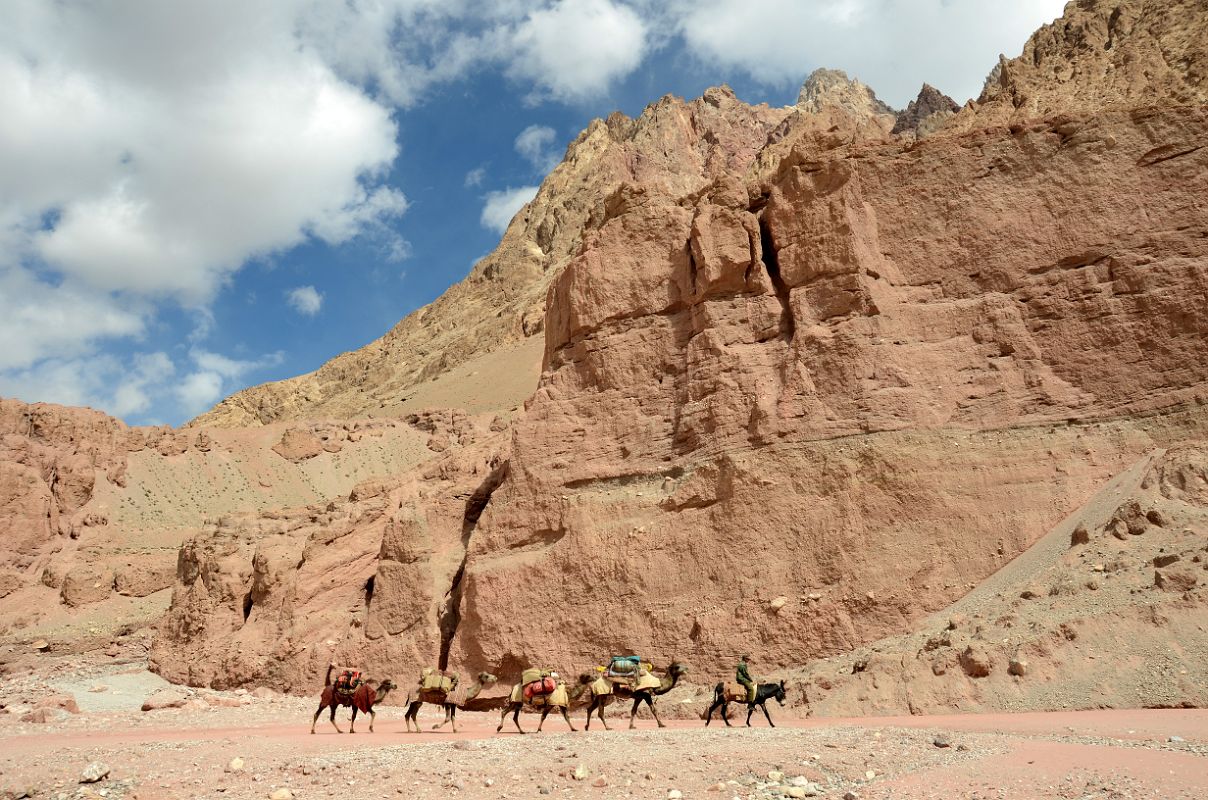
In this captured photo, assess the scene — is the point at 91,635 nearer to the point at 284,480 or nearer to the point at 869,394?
the point at 284,480

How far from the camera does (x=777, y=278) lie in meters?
18.1

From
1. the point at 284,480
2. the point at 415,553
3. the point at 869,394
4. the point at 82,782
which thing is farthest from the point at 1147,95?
the point at 284,480

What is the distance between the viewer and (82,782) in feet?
31.4

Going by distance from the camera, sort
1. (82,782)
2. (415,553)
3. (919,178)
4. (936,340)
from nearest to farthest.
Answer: (82,782), (936,340), (919,178), (415,553)

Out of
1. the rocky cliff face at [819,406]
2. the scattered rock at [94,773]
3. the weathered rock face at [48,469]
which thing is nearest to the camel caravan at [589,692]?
the rocky cliff face at [819,406]

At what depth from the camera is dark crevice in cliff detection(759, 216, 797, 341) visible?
17.4 metres

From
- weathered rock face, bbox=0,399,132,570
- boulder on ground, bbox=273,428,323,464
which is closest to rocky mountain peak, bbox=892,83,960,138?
boulder on ground, bbox=273,428,323,464

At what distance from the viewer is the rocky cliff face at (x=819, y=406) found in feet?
48.3

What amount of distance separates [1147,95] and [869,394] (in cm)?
1130

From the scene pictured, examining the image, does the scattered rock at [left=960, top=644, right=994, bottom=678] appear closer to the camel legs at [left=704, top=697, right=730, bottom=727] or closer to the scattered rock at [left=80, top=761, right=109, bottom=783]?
the camel legs at [left=704, top=697, right=730, bottom=727]

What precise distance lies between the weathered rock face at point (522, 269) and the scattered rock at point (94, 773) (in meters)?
72.3

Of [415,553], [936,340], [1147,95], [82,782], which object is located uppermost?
[1147,95]

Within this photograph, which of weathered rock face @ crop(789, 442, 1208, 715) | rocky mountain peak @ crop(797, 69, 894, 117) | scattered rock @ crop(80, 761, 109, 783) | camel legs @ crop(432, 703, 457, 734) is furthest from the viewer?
rocky mountain peak @ crop(797, 69, 894, 117)

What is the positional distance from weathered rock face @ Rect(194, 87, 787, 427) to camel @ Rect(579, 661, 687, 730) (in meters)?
67.9
